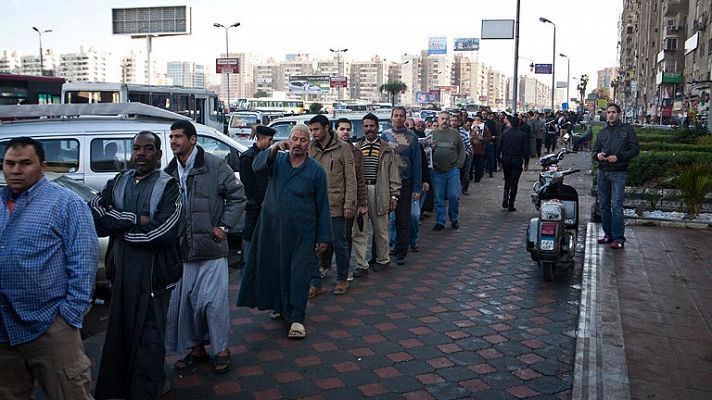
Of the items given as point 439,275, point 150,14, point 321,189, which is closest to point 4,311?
point 321,189

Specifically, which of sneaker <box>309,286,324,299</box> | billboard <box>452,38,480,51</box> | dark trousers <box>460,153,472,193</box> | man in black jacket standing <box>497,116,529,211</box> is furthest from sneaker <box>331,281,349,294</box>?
billboard <box>452,38,480,51</box>

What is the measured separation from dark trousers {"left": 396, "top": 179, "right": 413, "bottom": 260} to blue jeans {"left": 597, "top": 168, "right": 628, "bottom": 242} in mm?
2568

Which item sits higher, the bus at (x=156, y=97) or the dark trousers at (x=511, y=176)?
the bus at (x=156, y=97)

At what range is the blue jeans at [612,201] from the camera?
8.66 m

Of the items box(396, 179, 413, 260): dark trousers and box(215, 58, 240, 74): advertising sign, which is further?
box(215, 58, 240, 74): advertising sign

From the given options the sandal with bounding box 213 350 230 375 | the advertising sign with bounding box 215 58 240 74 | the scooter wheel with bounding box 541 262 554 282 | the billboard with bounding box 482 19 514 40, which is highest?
the advertising sign with bounding box 215 58 240 74

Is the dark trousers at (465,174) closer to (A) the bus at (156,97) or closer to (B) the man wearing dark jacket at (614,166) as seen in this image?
(B) the man wearing dark jacket at (614,166)

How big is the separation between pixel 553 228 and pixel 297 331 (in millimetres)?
3247

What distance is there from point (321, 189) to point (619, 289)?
136 inches

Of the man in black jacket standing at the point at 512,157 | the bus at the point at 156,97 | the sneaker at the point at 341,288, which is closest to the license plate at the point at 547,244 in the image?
→ the sneaker at the point at 341,288

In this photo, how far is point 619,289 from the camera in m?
7.04

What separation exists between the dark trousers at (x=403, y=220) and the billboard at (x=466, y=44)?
1670 inches

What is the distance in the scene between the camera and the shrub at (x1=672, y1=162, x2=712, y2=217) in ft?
34.6

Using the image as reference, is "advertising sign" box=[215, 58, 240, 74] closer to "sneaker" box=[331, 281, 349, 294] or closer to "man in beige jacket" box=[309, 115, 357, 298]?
"man in beige jacket" box=[309, 115, 357, 298]
